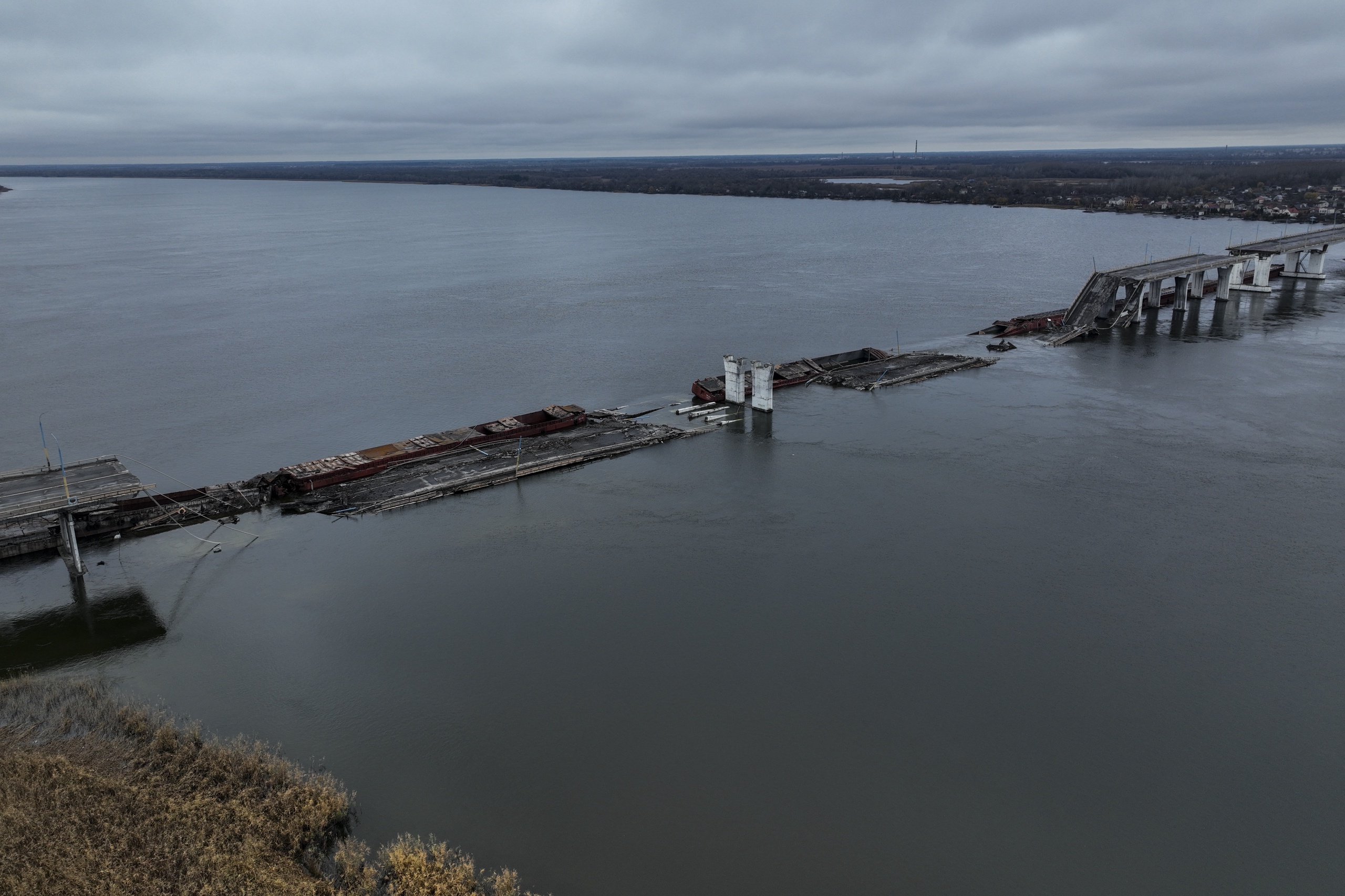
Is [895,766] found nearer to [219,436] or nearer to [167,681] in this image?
[167,681]

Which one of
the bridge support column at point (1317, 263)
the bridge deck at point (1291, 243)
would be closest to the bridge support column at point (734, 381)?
the bridge deck at point (1291, 243)

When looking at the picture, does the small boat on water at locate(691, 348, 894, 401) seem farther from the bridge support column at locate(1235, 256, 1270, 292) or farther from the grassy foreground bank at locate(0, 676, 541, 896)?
the bridge support column at locate(1235, 256, 1270, 292)

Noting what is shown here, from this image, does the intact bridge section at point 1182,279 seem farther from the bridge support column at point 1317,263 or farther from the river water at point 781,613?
the river water at point 781,613

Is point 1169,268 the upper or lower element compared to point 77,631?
upper

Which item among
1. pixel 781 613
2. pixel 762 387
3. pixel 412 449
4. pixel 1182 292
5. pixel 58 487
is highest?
pixel 1182 292

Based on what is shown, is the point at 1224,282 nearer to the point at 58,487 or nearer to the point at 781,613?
the point at 781,613

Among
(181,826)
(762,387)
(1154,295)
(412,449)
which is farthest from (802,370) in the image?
(181,826)
